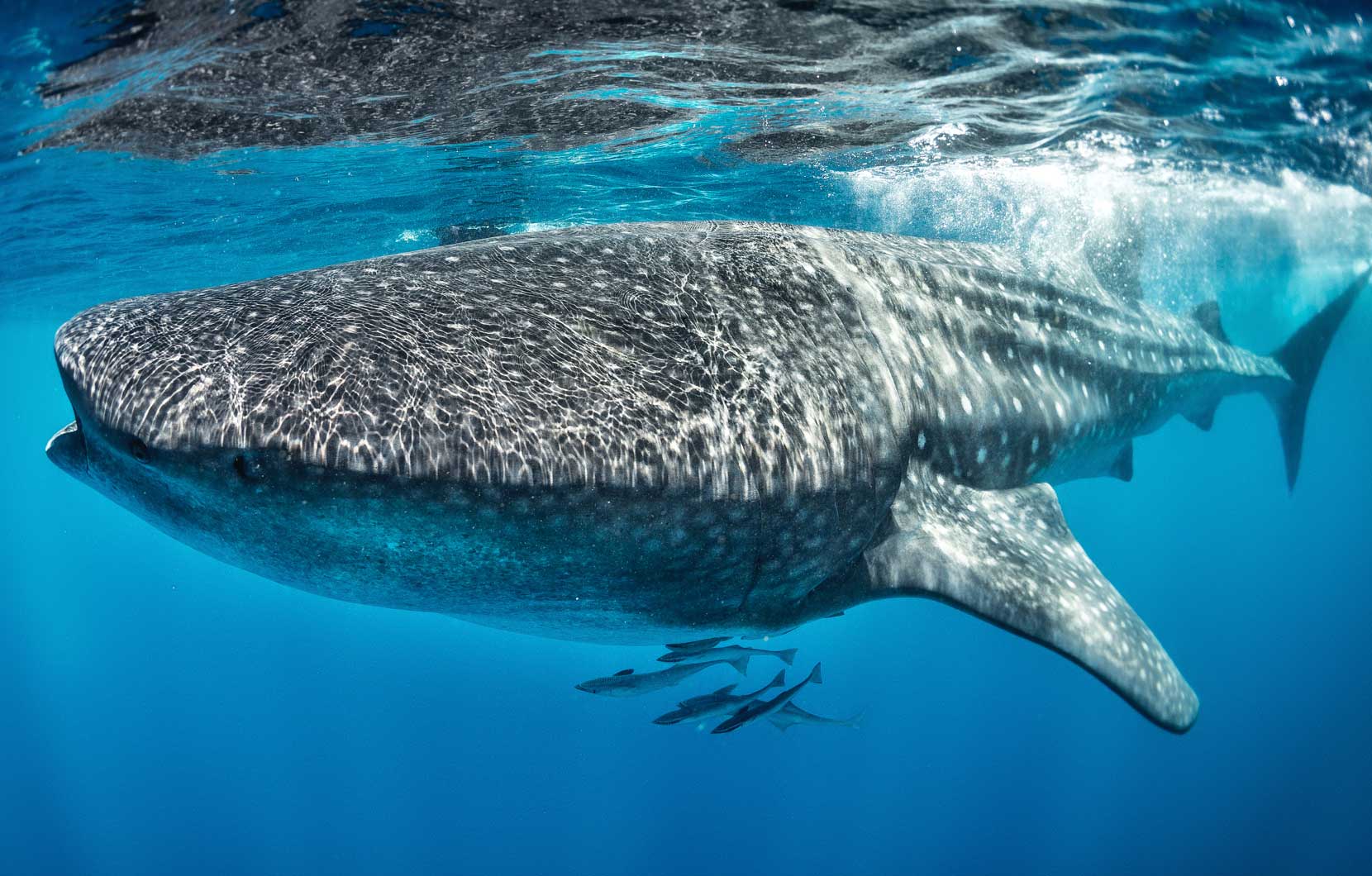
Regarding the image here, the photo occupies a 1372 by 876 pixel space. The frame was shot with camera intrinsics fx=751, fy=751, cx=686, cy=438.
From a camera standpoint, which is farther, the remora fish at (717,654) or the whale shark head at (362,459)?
the remora fish at (717,654)

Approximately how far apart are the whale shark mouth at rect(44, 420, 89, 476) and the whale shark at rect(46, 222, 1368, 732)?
1 cm

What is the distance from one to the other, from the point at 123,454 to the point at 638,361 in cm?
143

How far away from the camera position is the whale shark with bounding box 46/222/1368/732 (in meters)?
1.93

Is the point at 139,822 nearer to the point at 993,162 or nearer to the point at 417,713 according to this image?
the point at 417,713

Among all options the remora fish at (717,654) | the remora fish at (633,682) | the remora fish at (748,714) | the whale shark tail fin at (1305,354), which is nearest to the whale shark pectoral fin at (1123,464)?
the remora fish at (717,654)

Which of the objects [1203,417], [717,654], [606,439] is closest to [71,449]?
[606,439]

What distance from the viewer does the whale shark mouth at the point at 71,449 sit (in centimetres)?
215

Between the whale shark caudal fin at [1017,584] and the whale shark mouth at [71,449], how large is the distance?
262 centimetres

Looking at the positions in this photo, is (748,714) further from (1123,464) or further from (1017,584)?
(1123,464)

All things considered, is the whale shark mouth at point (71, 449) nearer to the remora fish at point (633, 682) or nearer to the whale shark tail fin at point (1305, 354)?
the remora fish at point (633, 682)

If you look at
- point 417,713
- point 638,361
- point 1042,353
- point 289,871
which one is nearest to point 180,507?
point 638,361

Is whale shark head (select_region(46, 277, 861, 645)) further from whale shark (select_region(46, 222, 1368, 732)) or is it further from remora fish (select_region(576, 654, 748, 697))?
remora fish (select_region(576, 654, 748, 697))

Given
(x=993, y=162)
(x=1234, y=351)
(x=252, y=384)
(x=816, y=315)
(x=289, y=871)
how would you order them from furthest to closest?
(x=289, y=871)
(x=993, y=162)
(x=1234, y=351)
(x=816, y=315)
(x=252, y=384)

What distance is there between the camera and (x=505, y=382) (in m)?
2.16
